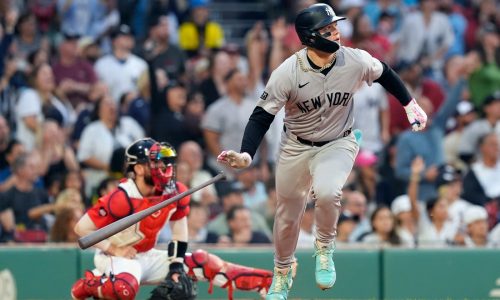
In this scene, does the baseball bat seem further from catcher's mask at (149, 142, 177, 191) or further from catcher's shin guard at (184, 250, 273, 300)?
catcher's shin guard at (184, 250, 273, 300)

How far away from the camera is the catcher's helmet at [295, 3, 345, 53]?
8719 mm

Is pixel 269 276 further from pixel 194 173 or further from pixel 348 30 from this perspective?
pixel 348 30

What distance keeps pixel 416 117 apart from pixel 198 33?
7731 millimetres

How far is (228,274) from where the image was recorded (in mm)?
10195

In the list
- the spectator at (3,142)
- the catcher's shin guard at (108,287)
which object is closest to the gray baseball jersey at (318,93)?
the catcher's shin guard at (108,287)

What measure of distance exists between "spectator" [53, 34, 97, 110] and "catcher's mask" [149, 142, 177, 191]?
5241 millimetres

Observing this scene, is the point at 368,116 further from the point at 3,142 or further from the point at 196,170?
the point at 3,142

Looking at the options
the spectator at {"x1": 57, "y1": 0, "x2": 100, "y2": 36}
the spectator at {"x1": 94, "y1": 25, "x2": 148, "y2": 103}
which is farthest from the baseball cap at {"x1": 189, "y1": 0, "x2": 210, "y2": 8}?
the spectator at {"x1": 94, "y1": 25, "x2": 148, "y2": 103}

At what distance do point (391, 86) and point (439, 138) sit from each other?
594 cm

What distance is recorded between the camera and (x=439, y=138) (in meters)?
14.9

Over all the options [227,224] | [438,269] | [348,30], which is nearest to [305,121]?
[438,269]

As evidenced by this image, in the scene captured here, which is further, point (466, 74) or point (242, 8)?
point (242, 8)

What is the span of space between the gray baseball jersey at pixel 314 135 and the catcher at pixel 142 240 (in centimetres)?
95

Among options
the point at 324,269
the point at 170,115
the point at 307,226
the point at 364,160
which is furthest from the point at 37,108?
the point at 324,269
